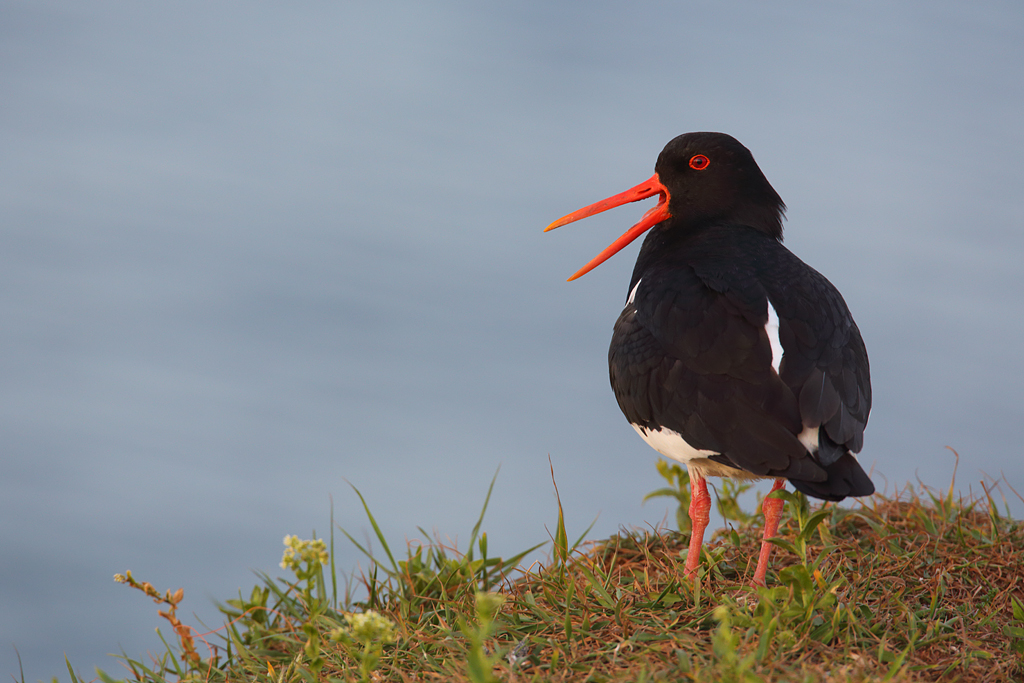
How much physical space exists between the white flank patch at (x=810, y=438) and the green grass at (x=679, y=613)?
0.78 feet

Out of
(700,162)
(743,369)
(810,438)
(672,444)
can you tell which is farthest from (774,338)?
(700,162)

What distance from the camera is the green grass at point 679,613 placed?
3.57 metres

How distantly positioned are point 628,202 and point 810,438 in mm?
2435

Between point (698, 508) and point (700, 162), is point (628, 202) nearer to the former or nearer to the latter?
point (700, 162)

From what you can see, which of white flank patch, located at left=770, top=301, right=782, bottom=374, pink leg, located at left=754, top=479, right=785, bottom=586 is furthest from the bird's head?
pink leg, located at left=754, top=479, right=785, bottom=586

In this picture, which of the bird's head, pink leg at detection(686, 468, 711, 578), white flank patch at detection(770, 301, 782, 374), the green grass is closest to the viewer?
the green grass

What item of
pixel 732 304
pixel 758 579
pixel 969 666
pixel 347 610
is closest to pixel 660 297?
pixel 732 304

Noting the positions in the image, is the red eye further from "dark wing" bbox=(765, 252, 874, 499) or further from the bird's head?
"dark wing" bbox=(765, 252, 874, 499)

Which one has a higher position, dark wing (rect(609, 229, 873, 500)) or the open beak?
the open beak

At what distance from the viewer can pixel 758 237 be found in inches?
213

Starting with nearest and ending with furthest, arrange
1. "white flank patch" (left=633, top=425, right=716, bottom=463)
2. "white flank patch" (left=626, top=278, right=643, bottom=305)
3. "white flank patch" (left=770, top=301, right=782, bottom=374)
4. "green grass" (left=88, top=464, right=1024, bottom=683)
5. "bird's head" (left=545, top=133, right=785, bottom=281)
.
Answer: "green grass" (left=88, top=464, right=1024, bottom=683) < "white flank patch" (left=770, top=301, right=782, bottom=374) < "white flank patch" (left=633, top=425, right=716, bottom=463) < "white flank patch" (left=626, top=278, right=643, bottom=305) < "bird's head" (left=545, top=133, right=785, bottom=281)

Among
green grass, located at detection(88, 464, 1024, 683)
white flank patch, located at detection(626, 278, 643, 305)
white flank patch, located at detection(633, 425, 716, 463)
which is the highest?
white flank patch, located at detection(626, 278, 643, 305)

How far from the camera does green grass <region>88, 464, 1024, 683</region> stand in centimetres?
357

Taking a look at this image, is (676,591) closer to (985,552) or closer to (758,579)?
(758,579)
